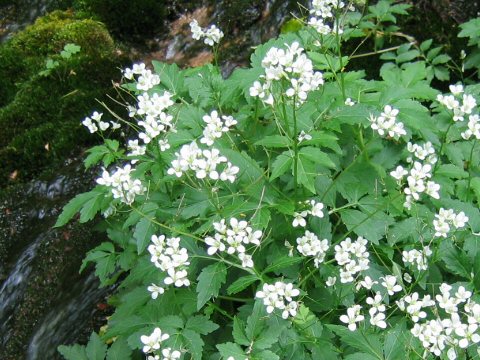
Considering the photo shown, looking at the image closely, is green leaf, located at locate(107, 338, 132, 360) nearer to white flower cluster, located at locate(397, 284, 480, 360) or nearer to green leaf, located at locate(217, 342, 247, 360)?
green leaf, located at locate(217, 342, 247, 360)

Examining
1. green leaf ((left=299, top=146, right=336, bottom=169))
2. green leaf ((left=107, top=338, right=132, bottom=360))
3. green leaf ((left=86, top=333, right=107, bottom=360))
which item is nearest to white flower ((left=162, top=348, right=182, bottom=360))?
green leaf ((left=107, top=338, right=132, bottom=360))

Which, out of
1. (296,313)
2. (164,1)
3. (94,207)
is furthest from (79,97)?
(296,313)

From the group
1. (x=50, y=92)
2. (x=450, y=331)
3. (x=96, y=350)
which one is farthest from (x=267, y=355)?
(x=50, y=92)

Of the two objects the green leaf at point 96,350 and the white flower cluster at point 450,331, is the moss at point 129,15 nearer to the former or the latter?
the green leaf at point 96,350

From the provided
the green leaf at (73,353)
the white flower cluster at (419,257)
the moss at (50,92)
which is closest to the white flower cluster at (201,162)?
→ the white flower cluster at (419,257)

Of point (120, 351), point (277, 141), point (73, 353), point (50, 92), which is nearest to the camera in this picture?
point (277, 141)

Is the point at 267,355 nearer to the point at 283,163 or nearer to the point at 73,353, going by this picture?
the point at 283,163
